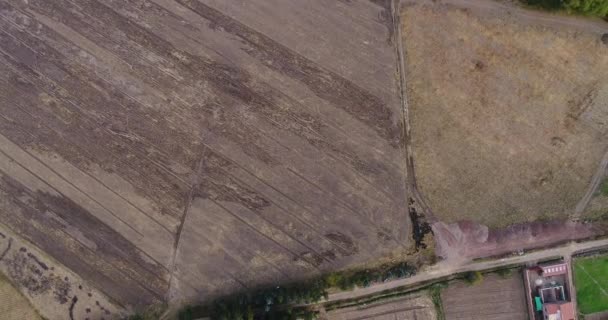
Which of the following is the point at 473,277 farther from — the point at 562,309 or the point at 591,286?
the point at 591,286

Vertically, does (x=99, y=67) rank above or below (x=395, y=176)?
above

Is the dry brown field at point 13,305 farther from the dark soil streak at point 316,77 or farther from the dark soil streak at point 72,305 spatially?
the dark soil streak at point 316,77

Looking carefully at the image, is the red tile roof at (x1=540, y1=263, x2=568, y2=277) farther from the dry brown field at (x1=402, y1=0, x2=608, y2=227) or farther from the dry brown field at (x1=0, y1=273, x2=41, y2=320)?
the dry brown field at (x1=0, y1=273, x2=41, y2=320)

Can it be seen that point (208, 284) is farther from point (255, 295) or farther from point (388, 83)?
point (388, 83)

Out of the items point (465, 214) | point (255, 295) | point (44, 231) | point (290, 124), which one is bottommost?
point (255, 295)

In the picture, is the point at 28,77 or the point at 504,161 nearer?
the point at 504,161

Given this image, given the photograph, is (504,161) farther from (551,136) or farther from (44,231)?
(44,231)

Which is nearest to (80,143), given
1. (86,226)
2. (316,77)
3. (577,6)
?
(86,226)

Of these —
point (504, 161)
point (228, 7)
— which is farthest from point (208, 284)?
point (504, 161)
